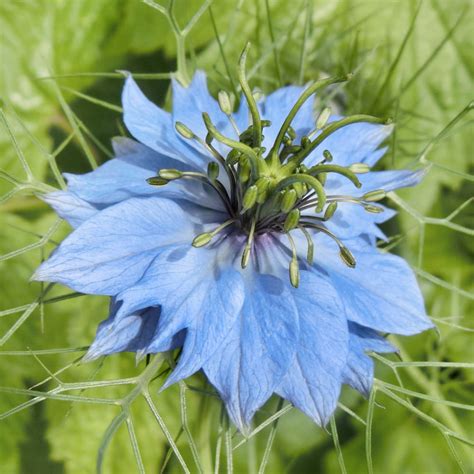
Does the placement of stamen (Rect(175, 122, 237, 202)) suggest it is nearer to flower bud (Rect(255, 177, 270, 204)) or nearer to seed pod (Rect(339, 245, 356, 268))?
flower bud (Rect(255, 177, 270, 204))

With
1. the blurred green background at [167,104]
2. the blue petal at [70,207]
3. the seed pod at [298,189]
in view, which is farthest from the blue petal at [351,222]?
the blurred green background at [167,104]

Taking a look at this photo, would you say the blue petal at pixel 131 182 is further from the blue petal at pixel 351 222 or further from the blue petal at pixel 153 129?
the blue petal at pixel 351 222

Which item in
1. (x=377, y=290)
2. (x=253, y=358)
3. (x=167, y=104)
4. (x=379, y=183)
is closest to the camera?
(x=253, y=358)

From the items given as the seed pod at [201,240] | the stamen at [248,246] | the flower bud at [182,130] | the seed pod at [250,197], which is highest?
the flower bud at [182,130]

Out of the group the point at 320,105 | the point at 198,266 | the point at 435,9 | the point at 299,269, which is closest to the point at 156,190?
the point at 198,266

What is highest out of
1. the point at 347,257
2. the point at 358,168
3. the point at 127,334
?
the point at 358,168

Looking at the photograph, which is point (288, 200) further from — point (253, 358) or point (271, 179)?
point (253, 358)

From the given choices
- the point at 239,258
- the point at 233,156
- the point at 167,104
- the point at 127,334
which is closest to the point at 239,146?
the point at 233,156
